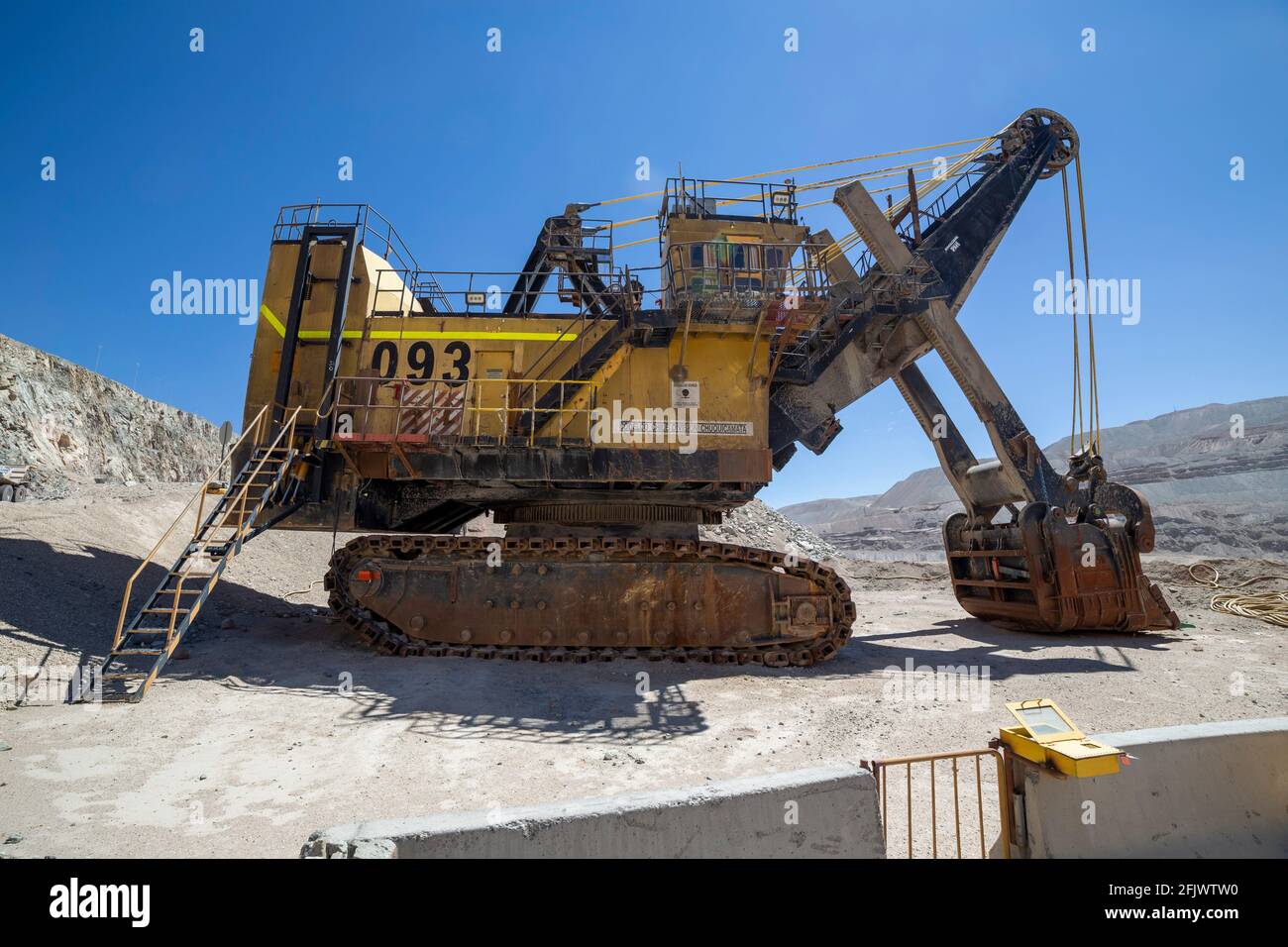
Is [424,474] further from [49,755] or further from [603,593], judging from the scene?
[49,755]

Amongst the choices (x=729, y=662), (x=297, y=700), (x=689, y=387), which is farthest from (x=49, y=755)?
(x=689, y=387)

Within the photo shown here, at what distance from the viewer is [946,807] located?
13.4 feet

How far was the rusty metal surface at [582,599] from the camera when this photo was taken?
27.4 ft

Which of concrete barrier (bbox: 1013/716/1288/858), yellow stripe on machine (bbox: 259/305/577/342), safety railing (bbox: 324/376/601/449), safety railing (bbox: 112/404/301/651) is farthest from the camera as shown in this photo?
yellow stripe on machine (bbox: 259/305/577/342)

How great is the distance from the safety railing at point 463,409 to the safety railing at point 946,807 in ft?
18.6

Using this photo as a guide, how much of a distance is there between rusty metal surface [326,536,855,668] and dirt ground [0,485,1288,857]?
442 millimetres

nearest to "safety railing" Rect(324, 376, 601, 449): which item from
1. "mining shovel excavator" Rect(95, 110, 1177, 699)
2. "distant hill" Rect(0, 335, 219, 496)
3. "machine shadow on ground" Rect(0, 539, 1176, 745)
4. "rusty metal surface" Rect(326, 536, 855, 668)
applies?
"mining shovel excavator" Rect(95, 110, 1177, 699)

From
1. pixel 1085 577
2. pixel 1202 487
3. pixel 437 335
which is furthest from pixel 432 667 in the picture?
pixel 1202 487

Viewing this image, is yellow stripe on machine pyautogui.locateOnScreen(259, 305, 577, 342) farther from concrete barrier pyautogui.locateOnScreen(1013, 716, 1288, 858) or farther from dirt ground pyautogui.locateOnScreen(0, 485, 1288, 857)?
concrete barrier pyautogui.locateOnScreen(1013, 716, 1288, 858)

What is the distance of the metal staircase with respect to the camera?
238 inches

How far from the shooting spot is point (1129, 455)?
185 ft

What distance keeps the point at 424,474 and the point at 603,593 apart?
298 centimetres

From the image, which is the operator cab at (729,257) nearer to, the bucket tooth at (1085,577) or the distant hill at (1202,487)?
the bucket tooth at (1085,577)

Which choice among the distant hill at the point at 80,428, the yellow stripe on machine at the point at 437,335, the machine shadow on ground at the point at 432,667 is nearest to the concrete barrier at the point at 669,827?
the machine shadow on ground at the point at 432,667
